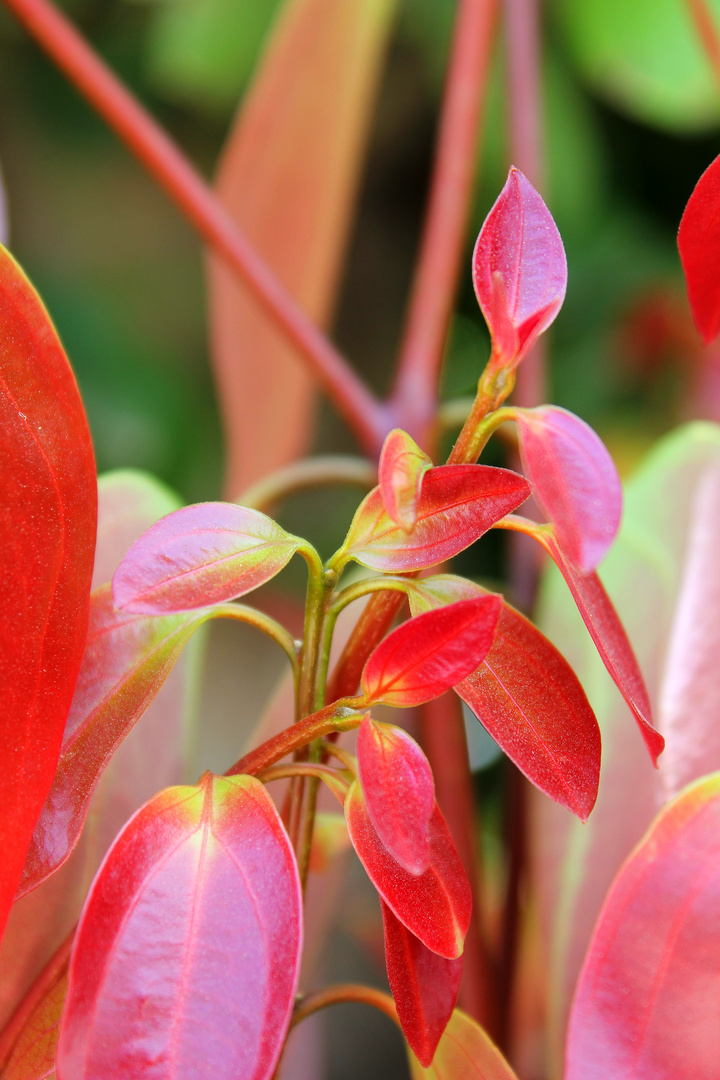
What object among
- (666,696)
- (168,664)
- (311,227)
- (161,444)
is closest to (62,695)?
(168,664)

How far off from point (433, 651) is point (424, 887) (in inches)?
1.4

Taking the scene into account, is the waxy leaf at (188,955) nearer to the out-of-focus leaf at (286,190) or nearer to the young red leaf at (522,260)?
the young red leaf at (522,260)

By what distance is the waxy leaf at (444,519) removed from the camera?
124 millimetres

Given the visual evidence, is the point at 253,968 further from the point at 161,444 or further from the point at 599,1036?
the point at 161,444

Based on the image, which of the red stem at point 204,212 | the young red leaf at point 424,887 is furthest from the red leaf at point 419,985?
the red stem at point 204,212

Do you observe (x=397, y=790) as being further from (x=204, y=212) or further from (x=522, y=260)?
(x=204, y=212)

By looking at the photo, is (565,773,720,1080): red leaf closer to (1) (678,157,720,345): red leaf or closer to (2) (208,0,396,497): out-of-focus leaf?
(1) (678,157,720,345): red leaf

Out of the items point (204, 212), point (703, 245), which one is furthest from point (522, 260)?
point (204, 212)

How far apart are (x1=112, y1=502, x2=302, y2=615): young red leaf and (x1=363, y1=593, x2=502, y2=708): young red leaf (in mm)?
20

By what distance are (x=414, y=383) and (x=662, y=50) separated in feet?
1.47

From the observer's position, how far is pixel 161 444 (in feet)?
2.43

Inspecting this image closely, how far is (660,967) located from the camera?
0.13m

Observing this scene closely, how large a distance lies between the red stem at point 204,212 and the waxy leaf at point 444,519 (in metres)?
0.16

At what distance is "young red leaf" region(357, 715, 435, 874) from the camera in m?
0.11
